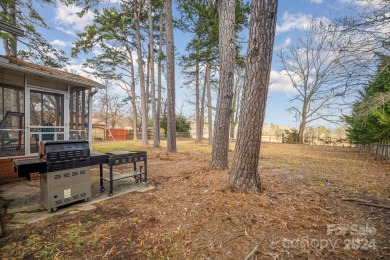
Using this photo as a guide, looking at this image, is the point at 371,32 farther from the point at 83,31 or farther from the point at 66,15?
the point at 83,31

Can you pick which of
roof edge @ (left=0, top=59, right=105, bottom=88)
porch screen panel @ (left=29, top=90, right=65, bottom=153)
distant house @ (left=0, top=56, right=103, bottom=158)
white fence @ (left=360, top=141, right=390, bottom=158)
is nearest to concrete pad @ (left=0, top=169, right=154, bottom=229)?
distant house @ (left=0, top=56, right=103, bottom=158)

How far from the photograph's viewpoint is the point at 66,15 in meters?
10.1

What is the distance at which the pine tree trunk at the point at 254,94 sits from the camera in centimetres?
301

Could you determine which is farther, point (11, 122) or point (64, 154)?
point (11, 122)

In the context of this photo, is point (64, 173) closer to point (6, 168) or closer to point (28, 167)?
point (28, 167)

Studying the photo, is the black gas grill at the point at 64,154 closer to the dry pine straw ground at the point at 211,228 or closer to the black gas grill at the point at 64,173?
the black gas grill at the point at 64,173

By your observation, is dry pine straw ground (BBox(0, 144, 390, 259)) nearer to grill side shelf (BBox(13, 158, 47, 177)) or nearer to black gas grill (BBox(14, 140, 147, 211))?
black gas grill (BBox(14, 140, 147, 211))

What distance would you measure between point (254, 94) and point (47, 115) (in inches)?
307

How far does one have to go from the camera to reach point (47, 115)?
22.8ft

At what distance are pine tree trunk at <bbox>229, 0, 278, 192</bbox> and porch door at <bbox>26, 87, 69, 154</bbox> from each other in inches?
247

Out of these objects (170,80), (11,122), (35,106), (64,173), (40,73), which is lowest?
(64,173)

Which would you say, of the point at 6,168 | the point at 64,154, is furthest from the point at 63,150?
the point at 6,168

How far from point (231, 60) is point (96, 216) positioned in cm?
474

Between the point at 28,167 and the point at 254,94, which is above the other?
the point at 254,94
